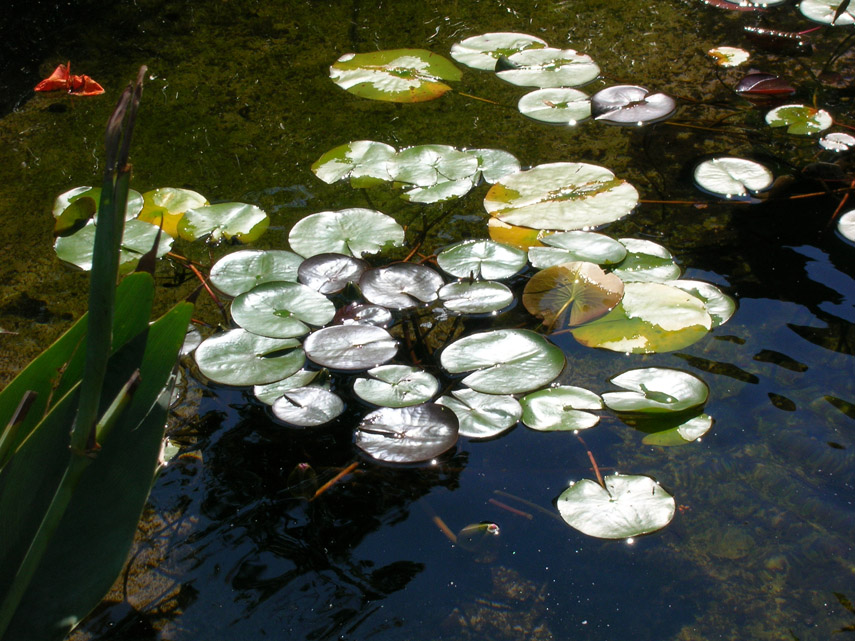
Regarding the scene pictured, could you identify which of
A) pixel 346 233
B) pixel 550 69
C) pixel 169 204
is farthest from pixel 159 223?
pixel 550 69

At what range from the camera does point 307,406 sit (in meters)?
1.20

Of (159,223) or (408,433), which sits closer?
(408,433)

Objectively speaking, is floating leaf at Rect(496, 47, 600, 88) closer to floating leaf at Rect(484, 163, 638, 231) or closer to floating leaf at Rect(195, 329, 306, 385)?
floating leaf at Rect(484, 163, 638, 231)

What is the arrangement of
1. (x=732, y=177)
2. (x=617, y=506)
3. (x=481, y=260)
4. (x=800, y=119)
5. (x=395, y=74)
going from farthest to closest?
(x=395, y=74) < (x=800, y=119) < (x=732, y=177) < (x=481, y=260) < (x=617, y=506)

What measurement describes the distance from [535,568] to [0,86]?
2.05 m

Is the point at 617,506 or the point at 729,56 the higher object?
the point at 729,56

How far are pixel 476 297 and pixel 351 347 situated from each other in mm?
269

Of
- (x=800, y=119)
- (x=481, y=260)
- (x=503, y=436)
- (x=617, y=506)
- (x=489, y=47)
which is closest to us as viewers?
(x=617, y=506)

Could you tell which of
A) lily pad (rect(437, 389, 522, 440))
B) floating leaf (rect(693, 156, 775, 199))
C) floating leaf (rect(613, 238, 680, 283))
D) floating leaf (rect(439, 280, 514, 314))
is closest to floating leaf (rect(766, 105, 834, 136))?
floating leaf (rect(693, 156, 775, 199))

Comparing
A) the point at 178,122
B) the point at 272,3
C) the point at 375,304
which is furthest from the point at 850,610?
the point at 272,3

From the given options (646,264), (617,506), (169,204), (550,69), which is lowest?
(617,506)

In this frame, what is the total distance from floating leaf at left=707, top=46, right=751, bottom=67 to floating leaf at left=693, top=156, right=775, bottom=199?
0.51 metres

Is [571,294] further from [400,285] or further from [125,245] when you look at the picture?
[125,245]

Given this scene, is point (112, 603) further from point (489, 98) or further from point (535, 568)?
point (489, 98)
